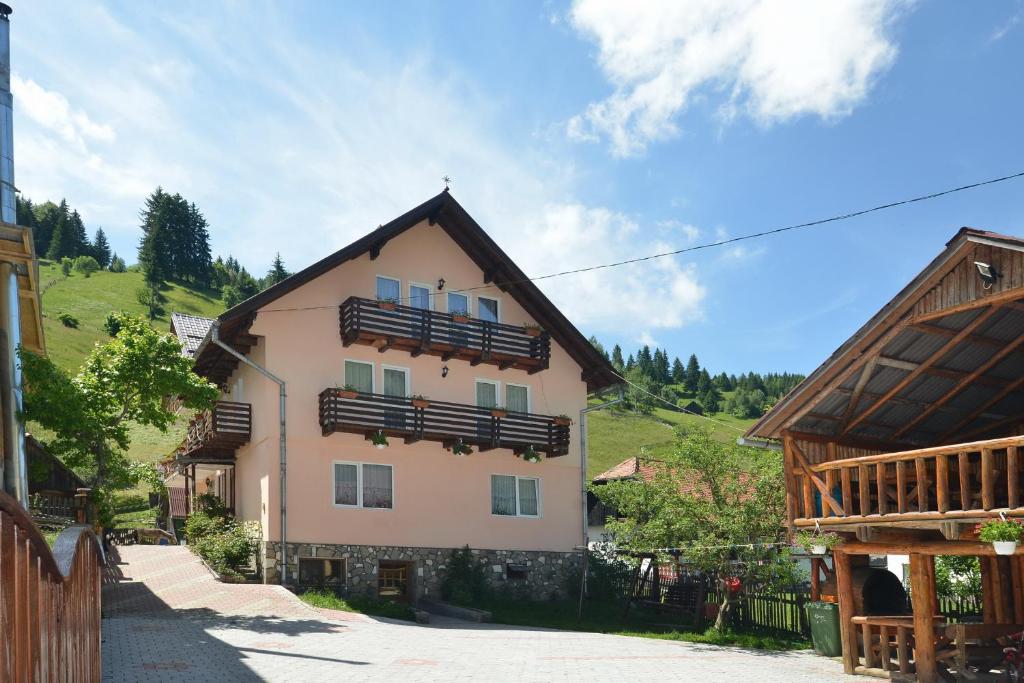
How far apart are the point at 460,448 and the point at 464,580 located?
390 centimetres

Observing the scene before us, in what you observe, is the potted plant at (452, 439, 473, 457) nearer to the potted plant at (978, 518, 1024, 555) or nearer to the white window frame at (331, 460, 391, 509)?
the white window frame at (331, 460, 391, 509)

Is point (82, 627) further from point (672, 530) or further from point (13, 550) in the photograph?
point (672, 530)

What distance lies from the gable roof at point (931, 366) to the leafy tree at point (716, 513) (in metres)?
4.22

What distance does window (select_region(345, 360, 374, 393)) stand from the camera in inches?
1174

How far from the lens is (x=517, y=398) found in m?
33.0

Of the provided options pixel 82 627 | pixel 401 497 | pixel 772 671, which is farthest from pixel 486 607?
pixel 82 627

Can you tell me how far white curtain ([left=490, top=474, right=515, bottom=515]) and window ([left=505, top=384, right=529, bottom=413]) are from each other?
7.60 ft

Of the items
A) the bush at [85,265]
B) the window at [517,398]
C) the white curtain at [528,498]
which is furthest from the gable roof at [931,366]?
the bush at [85,265]

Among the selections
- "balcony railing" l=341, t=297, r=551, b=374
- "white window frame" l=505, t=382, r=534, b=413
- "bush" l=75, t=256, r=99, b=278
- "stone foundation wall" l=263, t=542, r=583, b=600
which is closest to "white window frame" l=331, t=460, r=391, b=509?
"stone foundation wall" l=263, t=542, r=583, b=600

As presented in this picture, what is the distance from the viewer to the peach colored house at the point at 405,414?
28.3 m

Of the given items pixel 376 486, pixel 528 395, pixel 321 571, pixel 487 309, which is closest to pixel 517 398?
pixel 528 395

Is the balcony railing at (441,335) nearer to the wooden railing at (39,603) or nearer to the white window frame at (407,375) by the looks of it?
the white window frame at (407,375)

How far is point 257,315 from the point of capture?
1113 inches

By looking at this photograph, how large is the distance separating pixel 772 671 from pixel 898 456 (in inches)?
197
